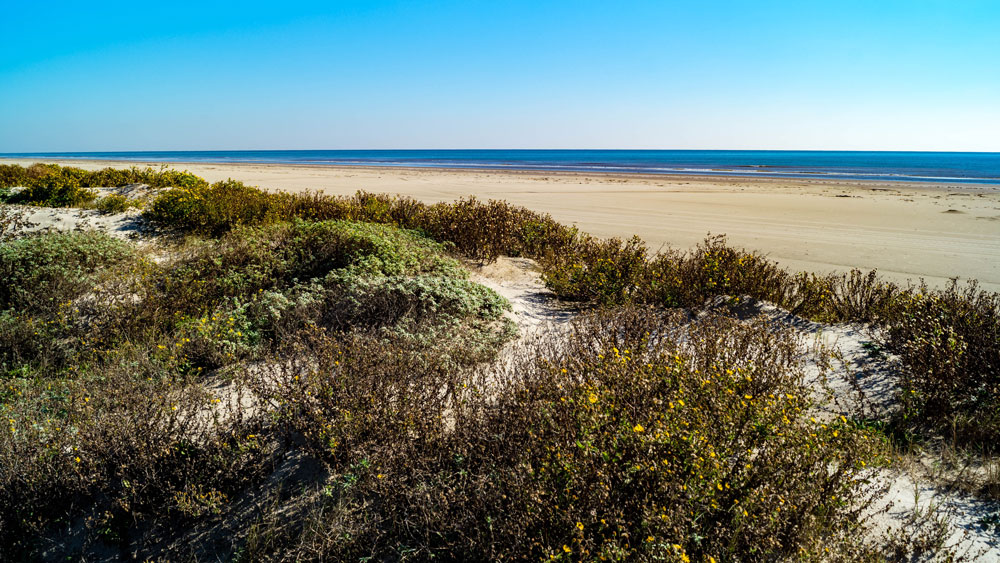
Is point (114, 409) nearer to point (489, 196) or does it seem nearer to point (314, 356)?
point (314, 356)

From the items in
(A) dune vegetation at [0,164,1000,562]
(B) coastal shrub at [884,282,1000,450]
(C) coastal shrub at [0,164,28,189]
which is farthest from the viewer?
(C) coastal shrub at [0,164,28,189]

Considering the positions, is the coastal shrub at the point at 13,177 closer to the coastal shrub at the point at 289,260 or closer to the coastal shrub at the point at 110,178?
the coastal shrub at the point at 110,178

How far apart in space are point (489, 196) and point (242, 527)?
19.5m

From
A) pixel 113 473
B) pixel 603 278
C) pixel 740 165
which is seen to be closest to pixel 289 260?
pixel 113 473

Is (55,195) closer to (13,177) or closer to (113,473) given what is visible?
(13,177)

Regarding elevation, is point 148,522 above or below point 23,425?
below

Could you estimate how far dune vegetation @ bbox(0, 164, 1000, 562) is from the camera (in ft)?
7.99

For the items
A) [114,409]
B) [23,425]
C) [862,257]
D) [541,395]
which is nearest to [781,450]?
[541,395]

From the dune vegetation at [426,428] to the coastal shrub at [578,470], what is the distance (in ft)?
0.05

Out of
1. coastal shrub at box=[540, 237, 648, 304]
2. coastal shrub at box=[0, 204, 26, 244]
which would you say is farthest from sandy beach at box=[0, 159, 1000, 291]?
coastal shrub at box=[0, 204, 26, 244]

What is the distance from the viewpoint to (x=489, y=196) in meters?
21.7

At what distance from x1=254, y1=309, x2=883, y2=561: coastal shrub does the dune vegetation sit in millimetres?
16

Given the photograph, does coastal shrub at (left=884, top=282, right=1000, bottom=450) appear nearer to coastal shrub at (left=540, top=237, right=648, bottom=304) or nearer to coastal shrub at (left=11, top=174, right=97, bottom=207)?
coastal shrub at (left=540, top=237, right=648, bottom=304)

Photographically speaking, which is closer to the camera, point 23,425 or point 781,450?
point 781,450
